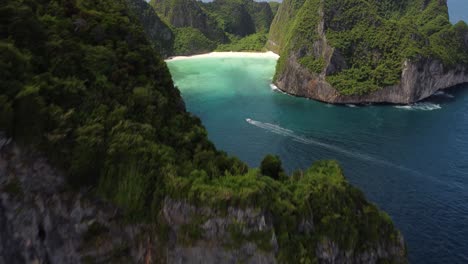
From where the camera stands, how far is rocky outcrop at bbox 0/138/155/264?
64.1ft

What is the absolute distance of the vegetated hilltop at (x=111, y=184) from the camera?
20.2 metres

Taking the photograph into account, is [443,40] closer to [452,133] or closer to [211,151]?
[452,133]

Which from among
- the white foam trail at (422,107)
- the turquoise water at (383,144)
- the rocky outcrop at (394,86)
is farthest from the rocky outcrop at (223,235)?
the white foam trail at (422,107)

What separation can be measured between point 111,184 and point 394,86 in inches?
2807

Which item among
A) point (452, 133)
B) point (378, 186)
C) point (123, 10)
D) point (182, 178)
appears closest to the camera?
point (182, 178)

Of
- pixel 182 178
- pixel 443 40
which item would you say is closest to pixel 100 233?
pixel 182 178

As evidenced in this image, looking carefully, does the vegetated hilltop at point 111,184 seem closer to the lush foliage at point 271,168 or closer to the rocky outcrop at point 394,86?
the lush foliage at point 271,168

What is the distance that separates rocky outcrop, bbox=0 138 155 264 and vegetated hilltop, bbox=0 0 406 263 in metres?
0.06

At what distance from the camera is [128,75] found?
27266 mm

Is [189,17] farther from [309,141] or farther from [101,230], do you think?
[101,230]

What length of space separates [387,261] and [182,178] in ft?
53.8

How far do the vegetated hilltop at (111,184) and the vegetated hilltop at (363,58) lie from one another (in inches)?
2344

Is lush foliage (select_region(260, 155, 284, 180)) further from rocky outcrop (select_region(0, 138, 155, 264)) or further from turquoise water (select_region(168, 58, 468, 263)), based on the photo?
turquoise water (select_region(168, 58, 468, 263))

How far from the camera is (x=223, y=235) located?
2195 cm
